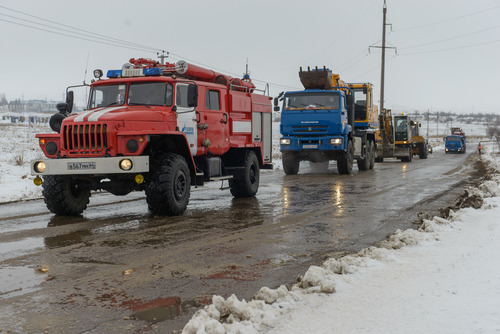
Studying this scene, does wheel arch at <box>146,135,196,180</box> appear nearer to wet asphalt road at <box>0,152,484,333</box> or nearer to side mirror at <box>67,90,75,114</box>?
wet asphalt road at <box>0,152,484,333</box>

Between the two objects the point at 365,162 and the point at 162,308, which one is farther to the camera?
the point at 365,162

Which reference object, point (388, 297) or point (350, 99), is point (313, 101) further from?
point (388, 297)

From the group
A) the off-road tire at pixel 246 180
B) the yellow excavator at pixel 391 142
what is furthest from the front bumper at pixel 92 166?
the yellow excavator at pixel 391 142

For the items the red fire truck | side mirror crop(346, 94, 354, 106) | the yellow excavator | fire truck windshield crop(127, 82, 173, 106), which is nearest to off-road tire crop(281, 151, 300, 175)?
side mirror crop(346, 94, 354, 106)

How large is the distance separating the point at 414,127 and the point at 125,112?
34.3 meters

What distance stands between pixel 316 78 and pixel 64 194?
43.4 feet

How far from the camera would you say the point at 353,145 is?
2184 centimetres

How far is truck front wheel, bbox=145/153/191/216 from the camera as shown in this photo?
8930mm

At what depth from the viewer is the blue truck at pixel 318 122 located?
20.0 metres

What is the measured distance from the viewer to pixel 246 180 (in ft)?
40.4

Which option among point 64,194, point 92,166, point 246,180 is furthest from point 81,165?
point 246,180

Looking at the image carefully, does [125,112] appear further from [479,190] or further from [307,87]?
[307,87]

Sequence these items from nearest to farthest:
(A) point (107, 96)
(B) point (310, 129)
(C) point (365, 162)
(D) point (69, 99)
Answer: (A) point (107, 96) → (D) point (69, 99) → (B) point (310, 129) → (C) point (365, 162)

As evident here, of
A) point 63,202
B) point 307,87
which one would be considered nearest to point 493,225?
point 63,202
